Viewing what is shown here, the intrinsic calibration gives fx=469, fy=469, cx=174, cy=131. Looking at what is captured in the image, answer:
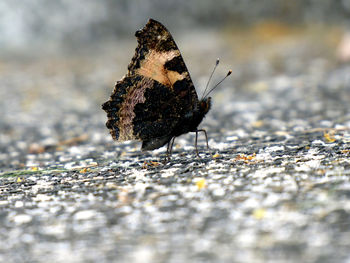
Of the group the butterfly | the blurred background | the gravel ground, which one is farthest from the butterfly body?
the blurred background

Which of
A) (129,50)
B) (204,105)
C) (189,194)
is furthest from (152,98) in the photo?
(129,50)

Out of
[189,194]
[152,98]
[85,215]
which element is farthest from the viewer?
[152,98]

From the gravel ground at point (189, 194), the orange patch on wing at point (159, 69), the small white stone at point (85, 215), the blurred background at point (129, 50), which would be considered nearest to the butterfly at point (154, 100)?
the orange patch on wing at point (159, 69)

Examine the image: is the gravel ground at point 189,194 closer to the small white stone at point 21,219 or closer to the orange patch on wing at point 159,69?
the small white stone at point 21,219

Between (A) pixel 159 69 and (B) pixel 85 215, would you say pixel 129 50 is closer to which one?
(A) pixel 159 69

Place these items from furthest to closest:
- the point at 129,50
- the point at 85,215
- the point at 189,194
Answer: the point at 129,50
the point at 189,194
the point at 85,215

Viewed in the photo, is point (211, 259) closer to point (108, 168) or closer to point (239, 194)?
point (239, 194)

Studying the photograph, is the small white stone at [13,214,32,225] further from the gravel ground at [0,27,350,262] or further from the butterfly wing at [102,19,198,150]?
the butterfly wing at [102,19,198,150]
